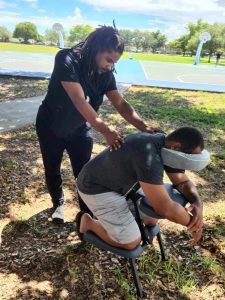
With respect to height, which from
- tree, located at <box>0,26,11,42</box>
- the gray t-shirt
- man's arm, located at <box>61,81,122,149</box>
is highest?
man's arm, located at <box>61,81,122,149</box>

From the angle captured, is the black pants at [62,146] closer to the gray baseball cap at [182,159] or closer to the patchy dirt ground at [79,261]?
the patchy dirt ground at [79,261]

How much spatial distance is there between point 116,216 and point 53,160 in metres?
1.02

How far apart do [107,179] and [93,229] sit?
0.57m

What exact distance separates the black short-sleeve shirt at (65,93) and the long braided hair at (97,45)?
51 mm

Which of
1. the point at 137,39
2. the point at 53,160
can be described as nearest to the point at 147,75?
the point at 53,160

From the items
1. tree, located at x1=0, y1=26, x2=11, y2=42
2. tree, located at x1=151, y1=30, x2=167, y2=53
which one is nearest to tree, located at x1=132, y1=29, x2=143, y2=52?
tree, located at x1=151, y1=30, x2=167, y2=53

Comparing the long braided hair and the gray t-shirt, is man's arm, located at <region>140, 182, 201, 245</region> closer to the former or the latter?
the gray t-shirt

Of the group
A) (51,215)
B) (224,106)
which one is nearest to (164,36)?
(224,106)

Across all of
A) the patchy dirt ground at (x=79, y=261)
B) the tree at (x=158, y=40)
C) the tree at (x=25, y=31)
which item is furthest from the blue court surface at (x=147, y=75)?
the tree at (x=158, y=40)

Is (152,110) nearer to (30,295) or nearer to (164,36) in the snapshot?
(30,295)

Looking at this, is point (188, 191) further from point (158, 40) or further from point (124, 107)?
point (158, 40)

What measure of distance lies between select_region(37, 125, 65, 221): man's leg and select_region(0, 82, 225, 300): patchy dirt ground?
0.22 meters

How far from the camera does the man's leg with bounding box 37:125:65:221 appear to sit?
10.1 ft

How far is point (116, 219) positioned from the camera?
2.52m
